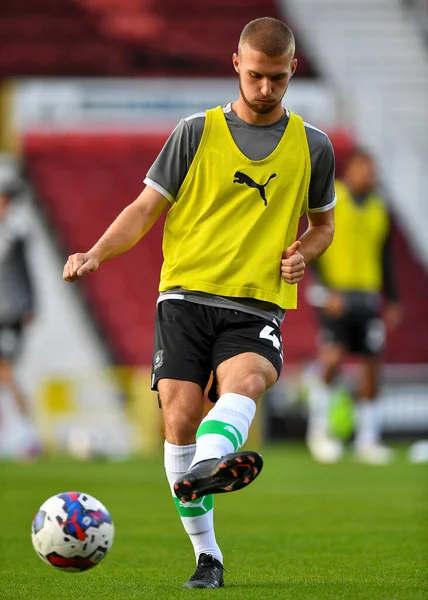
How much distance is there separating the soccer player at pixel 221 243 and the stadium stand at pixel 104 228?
12.8 meters

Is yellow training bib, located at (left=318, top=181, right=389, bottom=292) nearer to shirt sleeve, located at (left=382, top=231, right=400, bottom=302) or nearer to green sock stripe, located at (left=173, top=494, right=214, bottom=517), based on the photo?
shirt sleeve, located at (left=382, top=231, right=400, bottom=302)

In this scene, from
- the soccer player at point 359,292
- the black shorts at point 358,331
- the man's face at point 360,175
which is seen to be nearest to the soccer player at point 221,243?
the man's face at point 360,175

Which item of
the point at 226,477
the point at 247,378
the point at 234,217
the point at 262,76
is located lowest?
the point at 226,477

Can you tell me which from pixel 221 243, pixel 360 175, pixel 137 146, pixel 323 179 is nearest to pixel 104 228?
pixel 137 146

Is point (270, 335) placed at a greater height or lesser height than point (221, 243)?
lesser

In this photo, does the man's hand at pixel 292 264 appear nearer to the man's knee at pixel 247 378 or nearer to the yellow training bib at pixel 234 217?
the yellow training bib at pixel 234 217

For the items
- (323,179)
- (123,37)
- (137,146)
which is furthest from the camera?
(123,37)

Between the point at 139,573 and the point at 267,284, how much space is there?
1289 mm

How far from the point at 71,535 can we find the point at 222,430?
0.72 metres

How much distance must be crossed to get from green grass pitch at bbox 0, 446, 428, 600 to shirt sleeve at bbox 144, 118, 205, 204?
56.6 inches

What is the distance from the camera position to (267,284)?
4656 millimetres

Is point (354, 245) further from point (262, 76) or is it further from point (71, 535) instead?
point (71, 535)

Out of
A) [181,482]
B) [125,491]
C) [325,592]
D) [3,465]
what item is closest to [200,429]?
[181,482]

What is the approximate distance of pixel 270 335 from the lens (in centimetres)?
466
